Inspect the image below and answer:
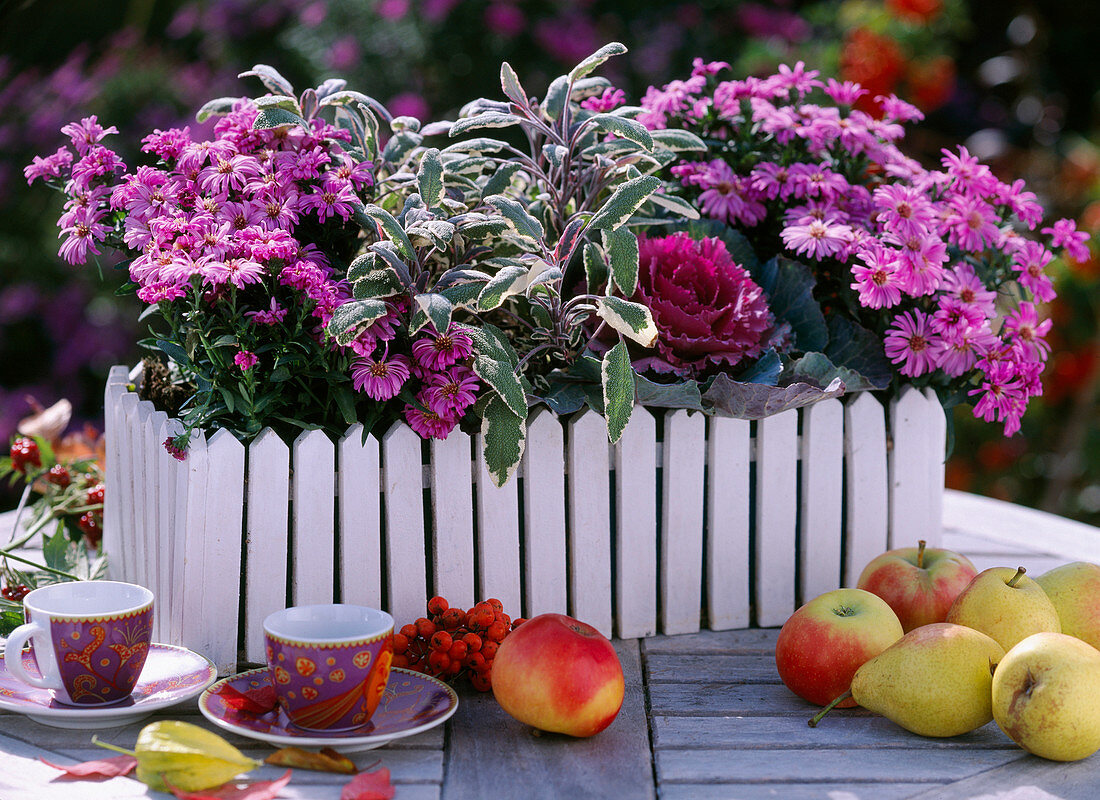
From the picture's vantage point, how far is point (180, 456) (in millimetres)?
1317

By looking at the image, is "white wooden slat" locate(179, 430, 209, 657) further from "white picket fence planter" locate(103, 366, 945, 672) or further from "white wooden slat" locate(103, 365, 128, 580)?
"white wooden slat" locate(103, 365, 128, 580)

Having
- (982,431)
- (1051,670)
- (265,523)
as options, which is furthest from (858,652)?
(982,431)

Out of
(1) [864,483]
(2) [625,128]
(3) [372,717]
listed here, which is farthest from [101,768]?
(1) [864,483]

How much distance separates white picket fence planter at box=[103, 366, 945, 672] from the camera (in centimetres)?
136

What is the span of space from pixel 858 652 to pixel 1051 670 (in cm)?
22

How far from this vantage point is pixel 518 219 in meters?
1.40

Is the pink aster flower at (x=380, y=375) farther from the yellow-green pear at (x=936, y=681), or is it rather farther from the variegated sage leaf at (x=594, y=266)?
the yellow-green pear at (x=936, y=681)

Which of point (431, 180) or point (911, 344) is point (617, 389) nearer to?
point (431, 180)

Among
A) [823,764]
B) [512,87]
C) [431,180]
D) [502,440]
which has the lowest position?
[823,764]

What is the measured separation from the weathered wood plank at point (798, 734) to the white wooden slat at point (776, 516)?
32 centimetres

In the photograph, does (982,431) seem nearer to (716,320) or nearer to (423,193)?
(716,320)

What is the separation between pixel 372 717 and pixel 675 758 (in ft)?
1.09

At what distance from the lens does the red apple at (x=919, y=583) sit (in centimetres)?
141

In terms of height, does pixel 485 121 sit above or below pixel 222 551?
above
